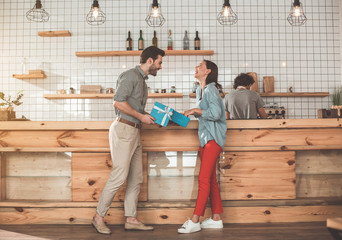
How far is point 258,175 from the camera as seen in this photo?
2.69m

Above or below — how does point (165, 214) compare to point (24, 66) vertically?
below

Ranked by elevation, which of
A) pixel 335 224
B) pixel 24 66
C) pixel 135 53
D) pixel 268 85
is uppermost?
pixel 135 53

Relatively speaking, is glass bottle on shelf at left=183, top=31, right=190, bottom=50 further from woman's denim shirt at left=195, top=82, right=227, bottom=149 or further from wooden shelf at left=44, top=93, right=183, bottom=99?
woman's denim shirt at left=195, top=82, right=227, bottom=149

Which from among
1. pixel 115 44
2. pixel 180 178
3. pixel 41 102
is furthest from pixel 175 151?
pixel 41 102

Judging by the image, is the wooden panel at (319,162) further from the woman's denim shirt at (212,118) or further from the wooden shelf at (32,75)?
the wooden shelf at (32,75)

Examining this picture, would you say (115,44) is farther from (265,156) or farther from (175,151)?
(265,156)

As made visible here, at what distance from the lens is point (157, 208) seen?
2.64 metres

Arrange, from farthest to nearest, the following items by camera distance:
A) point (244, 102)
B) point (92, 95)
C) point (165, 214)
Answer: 1. point (92, 95)
2. point (244, 102)
3. point (165, 214)

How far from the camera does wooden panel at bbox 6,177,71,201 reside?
2.72m

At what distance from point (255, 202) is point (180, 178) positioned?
0.67m

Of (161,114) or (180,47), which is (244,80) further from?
(180,47)

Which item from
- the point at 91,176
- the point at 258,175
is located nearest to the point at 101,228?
the point at 91,176

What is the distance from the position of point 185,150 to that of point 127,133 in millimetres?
558

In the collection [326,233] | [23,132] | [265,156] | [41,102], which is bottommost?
[326,233]
